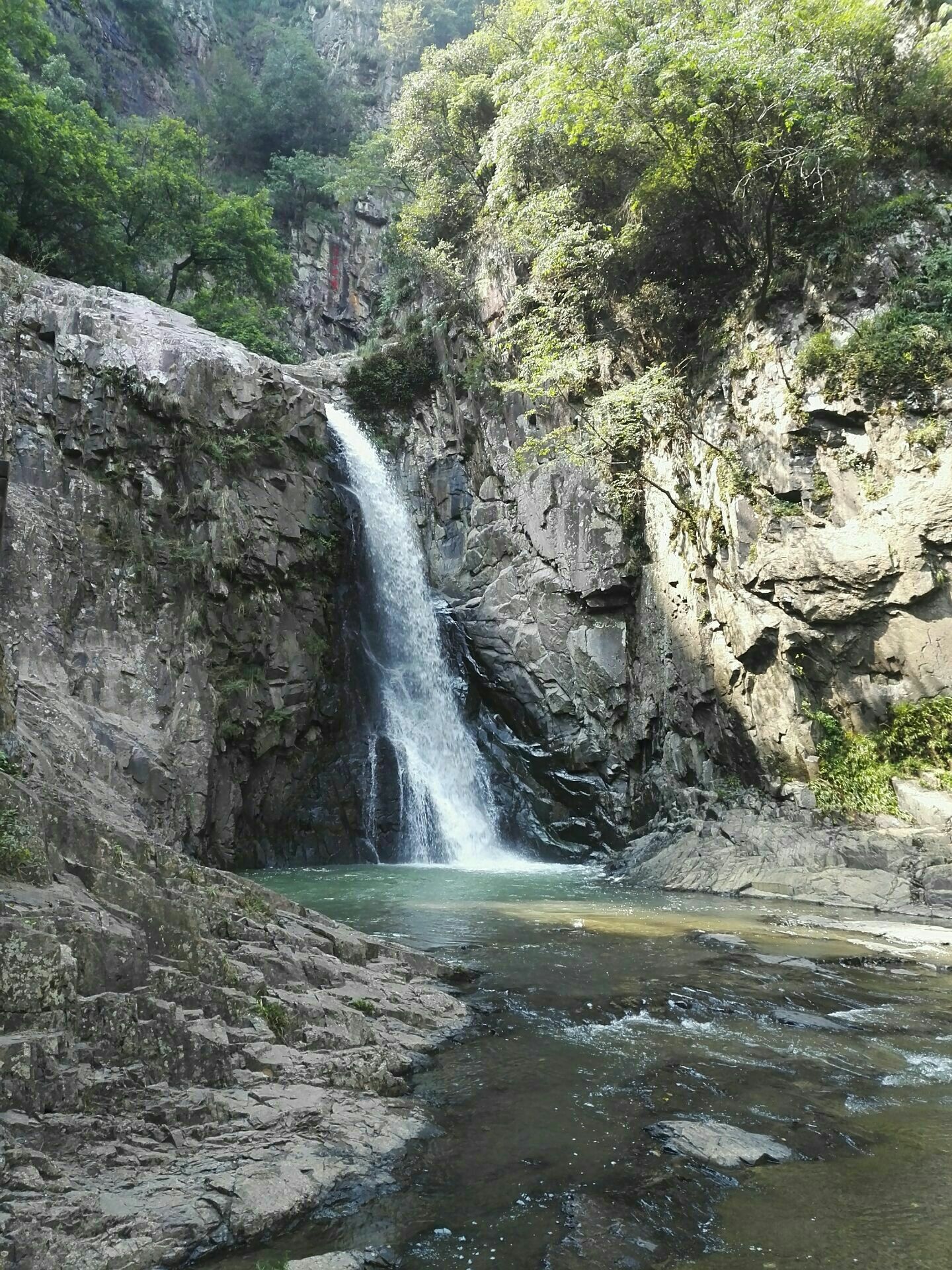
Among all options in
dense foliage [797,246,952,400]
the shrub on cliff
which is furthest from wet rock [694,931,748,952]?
the shrub on cliff

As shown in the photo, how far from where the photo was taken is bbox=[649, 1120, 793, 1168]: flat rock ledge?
11.7ft

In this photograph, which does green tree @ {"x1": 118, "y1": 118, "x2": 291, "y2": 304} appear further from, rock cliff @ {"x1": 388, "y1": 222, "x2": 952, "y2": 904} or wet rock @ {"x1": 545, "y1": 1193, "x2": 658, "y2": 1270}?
wet rock @ {"x1": 545, "y1": 1193, "x2": 658, "y2": 1270}

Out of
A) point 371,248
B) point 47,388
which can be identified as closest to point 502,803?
point 47,388

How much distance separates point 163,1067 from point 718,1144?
8.68 feet

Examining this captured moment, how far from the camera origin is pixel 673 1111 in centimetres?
414

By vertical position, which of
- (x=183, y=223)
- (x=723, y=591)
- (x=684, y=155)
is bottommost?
(x=723, y=591)

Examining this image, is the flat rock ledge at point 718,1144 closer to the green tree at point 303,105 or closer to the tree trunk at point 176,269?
the tree trunk at point 176,269

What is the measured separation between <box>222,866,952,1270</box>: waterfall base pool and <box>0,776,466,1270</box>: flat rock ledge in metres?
0.25

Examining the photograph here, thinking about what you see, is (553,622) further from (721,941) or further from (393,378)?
(721,941)

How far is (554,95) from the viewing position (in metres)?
15.9

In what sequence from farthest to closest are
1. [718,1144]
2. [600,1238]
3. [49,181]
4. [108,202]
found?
1. [108,202]
2. [49,181]
3. [718,1144]
4. [600,1238]

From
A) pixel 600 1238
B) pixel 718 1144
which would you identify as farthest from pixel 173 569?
pixel 600 1238

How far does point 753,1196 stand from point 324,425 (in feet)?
63.4

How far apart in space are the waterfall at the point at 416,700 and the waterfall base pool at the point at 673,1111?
376 inches
